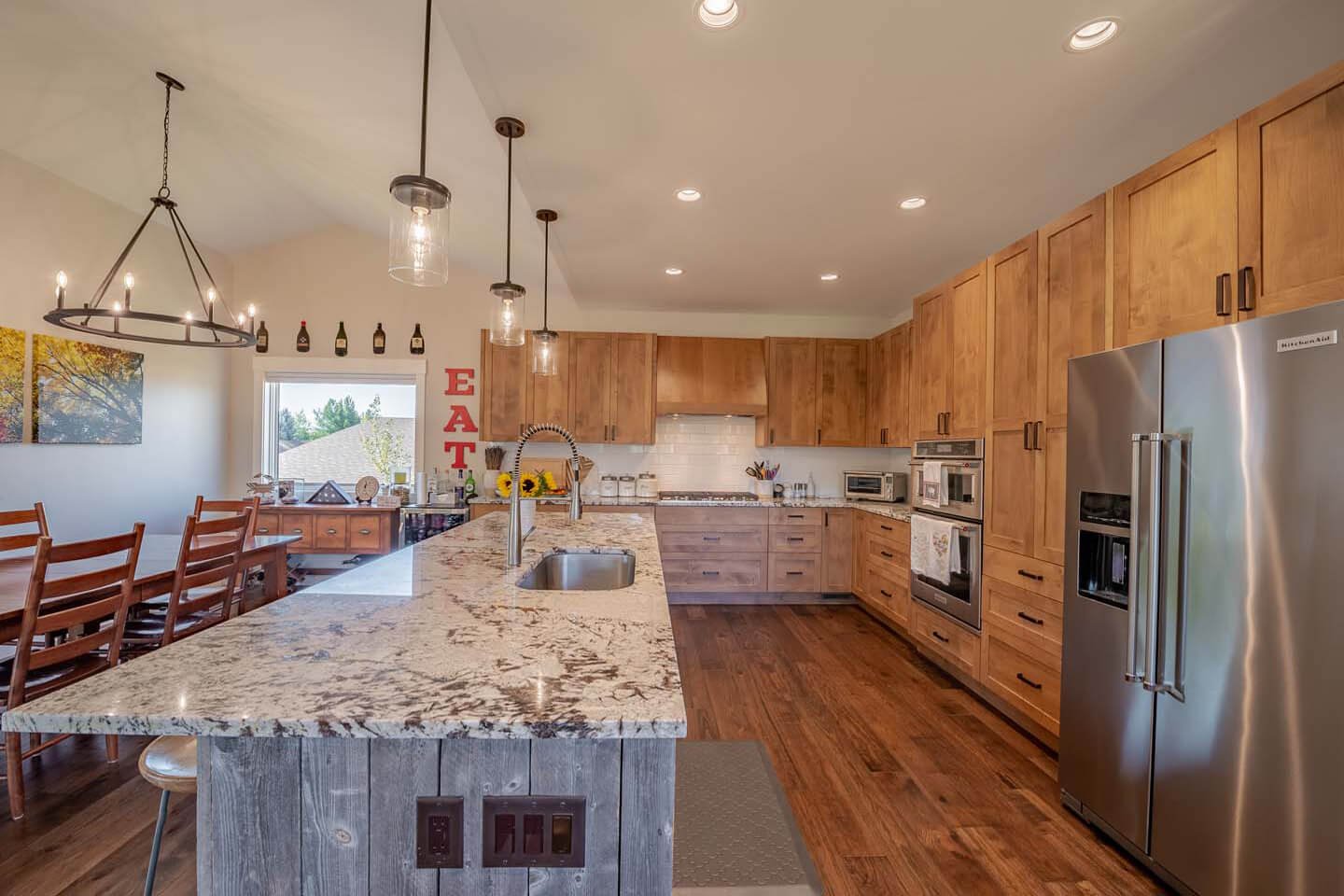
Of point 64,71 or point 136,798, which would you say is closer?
point 136,798

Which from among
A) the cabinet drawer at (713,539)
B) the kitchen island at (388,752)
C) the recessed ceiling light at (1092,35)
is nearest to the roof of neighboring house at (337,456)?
the cabinet drawer at (713,539)

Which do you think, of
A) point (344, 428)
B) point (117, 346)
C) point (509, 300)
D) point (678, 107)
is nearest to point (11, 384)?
point (117, 346)

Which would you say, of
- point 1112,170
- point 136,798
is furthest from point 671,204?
point 136,798

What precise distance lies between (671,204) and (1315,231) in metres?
2.42

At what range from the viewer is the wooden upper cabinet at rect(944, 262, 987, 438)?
118 inches

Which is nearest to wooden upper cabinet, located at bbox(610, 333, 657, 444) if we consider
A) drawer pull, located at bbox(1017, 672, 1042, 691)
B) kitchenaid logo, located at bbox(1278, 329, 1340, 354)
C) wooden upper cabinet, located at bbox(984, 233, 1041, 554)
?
wooden upper cabinet, located at bbox(984, 233, 1041, 554)

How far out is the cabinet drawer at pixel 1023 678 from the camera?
7.76ft

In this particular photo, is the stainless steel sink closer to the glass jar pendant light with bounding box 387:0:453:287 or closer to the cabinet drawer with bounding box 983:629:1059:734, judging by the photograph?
the glass jar pendant light with bounding box 387:0:453:287

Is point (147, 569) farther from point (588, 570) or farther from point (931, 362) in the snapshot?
point (931, 362)

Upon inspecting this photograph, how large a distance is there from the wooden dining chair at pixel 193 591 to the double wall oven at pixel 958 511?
345 cm

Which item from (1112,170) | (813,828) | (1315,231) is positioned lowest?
(813,828)

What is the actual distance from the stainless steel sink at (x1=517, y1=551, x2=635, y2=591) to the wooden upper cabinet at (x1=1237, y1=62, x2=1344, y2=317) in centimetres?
204

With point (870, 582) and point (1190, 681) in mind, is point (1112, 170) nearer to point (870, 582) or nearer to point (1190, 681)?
point (1190, 681)

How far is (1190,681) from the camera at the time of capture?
5.21 feet
